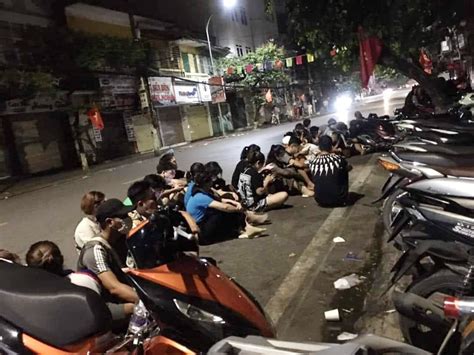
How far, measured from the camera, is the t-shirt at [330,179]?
6.84 meters

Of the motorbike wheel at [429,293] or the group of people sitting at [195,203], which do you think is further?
the group of people sitting at [195,203]

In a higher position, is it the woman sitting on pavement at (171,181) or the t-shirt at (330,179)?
A: the woman sitting on pavement at (171,181)

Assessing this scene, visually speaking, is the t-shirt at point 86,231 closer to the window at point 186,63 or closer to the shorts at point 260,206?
the shorts at point 260,206

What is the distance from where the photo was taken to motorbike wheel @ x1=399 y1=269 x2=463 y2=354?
2.84 metres

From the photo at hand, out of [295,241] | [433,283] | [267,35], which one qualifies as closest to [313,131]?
[295,241]

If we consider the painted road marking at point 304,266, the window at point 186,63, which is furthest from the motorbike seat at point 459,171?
Result: the window at point 186,63

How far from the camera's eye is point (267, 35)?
5022cm

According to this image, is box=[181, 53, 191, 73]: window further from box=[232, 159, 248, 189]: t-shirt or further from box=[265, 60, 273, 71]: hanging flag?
box=[232, 159, 248, 189]: t-shirt

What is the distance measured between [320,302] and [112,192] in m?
8.78

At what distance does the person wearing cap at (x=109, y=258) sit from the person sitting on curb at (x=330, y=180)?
406 centimetres

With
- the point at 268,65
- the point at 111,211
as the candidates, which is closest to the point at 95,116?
the point at 111,211

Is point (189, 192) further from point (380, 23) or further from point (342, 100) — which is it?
point (342, 100)

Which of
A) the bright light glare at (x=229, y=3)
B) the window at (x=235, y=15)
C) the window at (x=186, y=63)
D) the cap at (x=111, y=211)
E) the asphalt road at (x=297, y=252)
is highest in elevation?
the bright light glare at (x=229, y=3)

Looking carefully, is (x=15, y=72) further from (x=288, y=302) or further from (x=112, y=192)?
(x=288, y=302)
